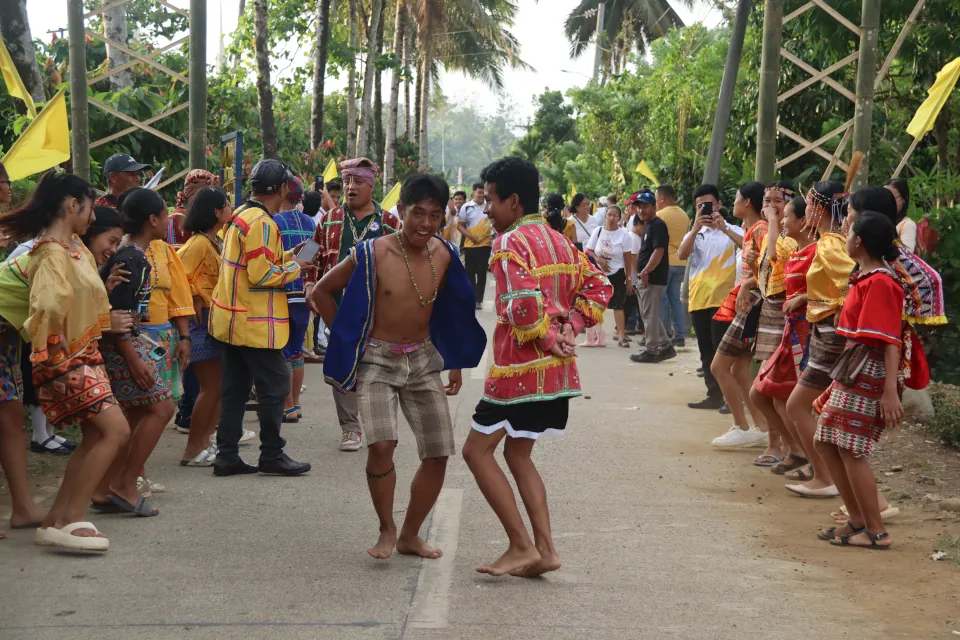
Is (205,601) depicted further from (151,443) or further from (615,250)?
(615,250)

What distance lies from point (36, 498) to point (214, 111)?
1252 centimetres

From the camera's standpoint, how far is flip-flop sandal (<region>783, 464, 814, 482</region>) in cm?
779

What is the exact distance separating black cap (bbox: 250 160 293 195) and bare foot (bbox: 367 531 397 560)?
2729 mm

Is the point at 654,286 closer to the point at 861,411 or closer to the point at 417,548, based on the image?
the point at 861,411

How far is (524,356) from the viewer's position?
207 inches

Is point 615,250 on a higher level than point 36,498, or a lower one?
higher

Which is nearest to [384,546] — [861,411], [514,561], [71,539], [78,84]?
[514,561]

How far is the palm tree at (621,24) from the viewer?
166ft

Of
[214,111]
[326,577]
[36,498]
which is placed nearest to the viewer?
[326,577]

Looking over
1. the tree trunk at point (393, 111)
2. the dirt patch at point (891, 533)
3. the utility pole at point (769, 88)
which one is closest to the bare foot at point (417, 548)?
the dirt patch at point (891, 533)

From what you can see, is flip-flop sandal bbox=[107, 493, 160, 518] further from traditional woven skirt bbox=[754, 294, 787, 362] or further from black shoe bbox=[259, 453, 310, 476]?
traditional woven skirt bbox=[754, 294, 787, 362]

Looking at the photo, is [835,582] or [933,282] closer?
[835,582]

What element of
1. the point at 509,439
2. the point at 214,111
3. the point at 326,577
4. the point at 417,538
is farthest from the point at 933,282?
the point at 214,111

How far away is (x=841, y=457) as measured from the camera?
20.3ft
